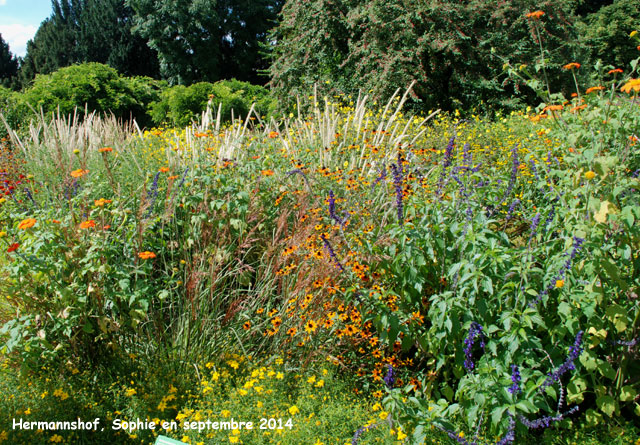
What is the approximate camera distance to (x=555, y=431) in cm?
214

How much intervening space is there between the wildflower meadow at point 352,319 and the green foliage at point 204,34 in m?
21.0

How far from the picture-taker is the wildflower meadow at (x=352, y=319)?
1.97 m

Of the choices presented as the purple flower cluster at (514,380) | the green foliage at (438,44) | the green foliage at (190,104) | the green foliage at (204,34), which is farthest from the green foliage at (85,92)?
the green foliage at (204,34)

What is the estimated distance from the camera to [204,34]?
80.6ft

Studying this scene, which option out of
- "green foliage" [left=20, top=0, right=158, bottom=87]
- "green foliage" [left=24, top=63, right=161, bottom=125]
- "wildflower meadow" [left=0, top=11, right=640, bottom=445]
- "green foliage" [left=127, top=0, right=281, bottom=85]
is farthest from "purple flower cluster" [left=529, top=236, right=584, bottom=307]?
"green foliage" [left=20, top=0, right=158, bottom=87]

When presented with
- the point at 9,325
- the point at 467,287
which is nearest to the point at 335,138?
the point at 467,287

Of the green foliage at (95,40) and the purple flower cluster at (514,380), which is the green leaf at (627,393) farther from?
the green foliage at (95,40)

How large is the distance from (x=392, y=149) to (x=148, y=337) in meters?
2.71

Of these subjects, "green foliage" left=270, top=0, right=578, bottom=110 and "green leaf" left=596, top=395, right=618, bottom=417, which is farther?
"green foliage" left=270, top=0, right=578, bottom=110

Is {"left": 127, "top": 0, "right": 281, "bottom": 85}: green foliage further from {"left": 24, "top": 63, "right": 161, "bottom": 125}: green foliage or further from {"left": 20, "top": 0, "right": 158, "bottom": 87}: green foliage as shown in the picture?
{"left": 24, "top": 63, "right": 161, "bottom": 125}: green foliage

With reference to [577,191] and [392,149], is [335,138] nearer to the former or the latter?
[392,149]

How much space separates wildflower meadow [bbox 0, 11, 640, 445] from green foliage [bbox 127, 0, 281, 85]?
68.9ft

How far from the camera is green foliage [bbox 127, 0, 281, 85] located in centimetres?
2338

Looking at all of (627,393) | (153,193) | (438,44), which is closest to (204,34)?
(438,44)
